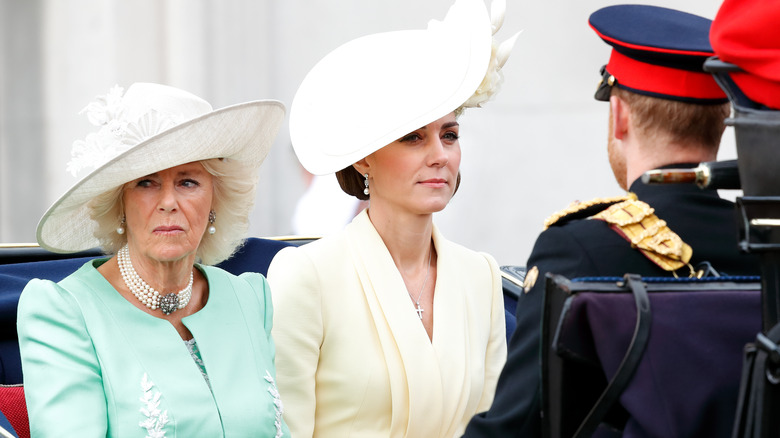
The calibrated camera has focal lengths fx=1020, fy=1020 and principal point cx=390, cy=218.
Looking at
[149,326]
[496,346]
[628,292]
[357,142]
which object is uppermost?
[357,142]

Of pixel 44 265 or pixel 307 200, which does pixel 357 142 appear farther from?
pixel 307 200

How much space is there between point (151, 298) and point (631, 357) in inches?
46.4

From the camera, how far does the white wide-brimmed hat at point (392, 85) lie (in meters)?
2.46

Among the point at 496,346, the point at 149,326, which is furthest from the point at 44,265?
the point at 496,346

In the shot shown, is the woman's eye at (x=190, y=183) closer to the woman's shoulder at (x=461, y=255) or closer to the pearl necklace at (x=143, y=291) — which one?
the pearl necklace at (x=143, y=291)

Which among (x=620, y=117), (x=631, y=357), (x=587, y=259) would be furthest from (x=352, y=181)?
(x=631, y=357)

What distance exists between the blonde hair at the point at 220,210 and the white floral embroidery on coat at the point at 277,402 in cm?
36

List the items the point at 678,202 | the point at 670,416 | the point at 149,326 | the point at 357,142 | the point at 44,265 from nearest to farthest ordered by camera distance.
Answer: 1. the point at 670,416
2. the point at 678,202
3. the point at 149,326
4. the point at 357,142
5. the point at 44,265

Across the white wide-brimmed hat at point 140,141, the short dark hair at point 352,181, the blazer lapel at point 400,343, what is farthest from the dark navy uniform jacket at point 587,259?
the short dark hair at point 352,181

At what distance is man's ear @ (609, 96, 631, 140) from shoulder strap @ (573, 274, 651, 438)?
0.42 m

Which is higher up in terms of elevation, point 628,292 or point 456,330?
point 628,292

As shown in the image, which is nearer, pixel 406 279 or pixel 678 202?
pixel 678 202

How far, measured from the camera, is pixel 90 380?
82.2 inches

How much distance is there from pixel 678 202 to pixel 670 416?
1.50ft
